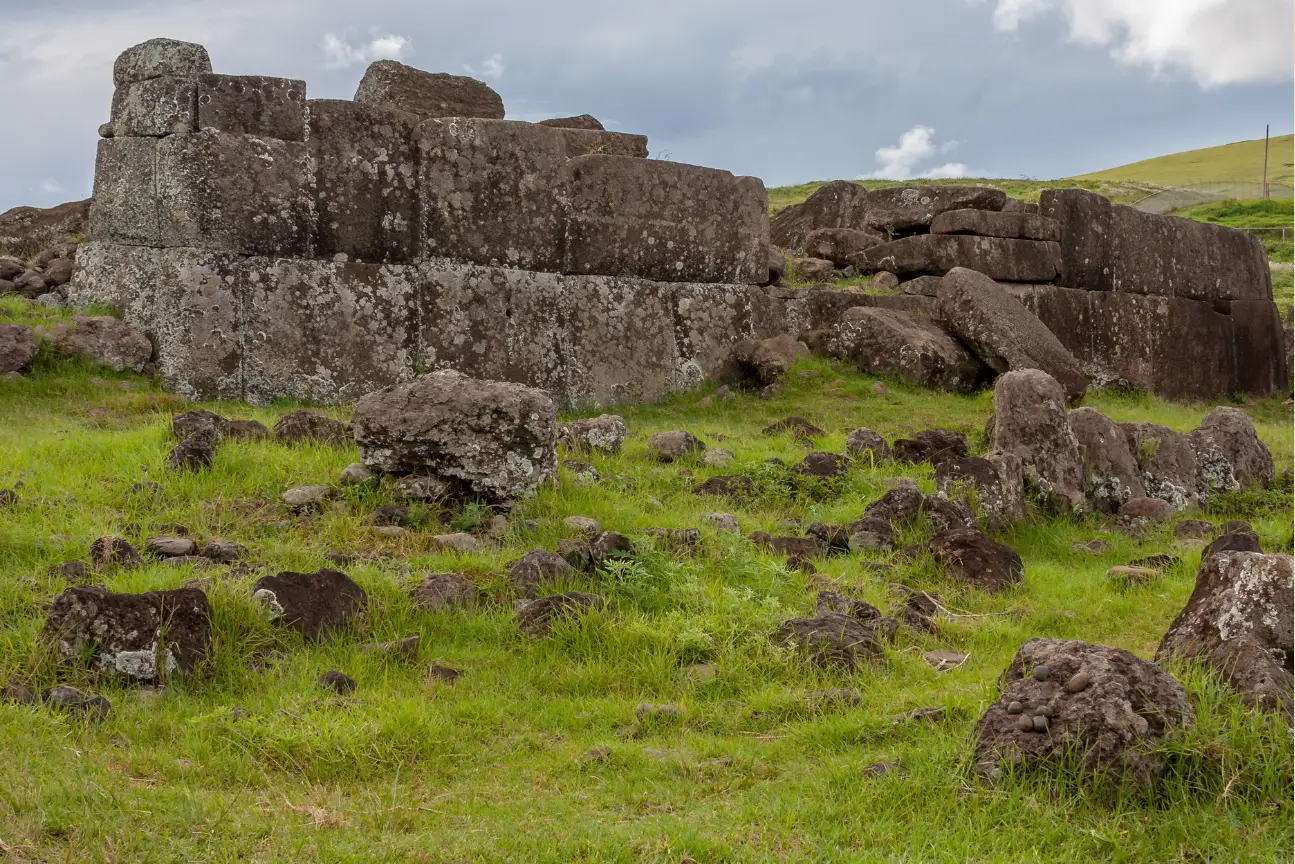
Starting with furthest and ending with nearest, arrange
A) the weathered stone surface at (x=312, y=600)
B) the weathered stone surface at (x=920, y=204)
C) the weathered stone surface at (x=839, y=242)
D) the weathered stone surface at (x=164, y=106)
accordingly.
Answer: the weathered stone surface at (x=839, y=242) → the weathered stone surface at (x=920, y=204) → the weathered stone surface at (x=164, y=106) → the weathered stone surface at (x=312, y=600)

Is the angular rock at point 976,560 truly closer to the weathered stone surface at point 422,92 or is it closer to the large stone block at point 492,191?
the large stone block at point 492,191

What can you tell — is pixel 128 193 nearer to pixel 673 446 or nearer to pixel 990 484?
pixel 673 446

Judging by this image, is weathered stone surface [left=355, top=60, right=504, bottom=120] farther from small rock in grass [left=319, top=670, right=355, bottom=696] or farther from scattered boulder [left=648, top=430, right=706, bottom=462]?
small rock in grass [left=319, top=670, right=355, bottom=696]

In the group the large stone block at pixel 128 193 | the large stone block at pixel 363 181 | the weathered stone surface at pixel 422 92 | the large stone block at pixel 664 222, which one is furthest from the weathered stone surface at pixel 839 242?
the large stone block at pixel 128 193

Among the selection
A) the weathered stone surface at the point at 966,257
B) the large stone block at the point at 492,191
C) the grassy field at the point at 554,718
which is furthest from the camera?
the weathered stone surface at the point at 966,257

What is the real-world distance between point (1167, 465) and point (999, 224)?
6.07m

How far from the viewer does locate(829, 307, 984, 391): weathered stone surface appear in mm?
11695

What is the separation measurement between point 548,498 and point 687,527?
812 millimetres

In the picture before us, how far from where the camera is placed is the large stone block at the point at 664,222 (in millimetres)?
11031

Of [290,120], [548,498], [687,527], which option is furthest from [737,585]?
[290,120]

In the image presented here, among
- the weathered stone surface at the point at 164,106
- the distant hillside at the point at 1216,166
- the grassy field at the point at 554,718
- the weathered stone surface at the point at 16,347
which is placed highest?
the distant hillside at the point at 1216,166

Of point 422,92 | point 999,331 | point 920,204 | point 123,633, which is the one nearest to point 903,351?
point 999,331

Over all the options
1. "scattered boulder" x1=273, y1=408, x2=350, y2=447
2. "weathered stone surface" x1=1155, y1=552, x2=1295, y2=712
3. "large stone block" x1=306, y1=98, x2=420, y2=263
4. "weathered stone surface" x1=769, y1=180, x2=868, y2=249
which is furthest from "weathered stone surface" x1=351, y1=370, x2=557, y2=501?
"weathered stone surface" x1=769, y1=180, x2=868, y2=249

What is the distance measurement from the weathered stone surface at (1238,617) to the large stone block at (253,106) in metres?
7.47
